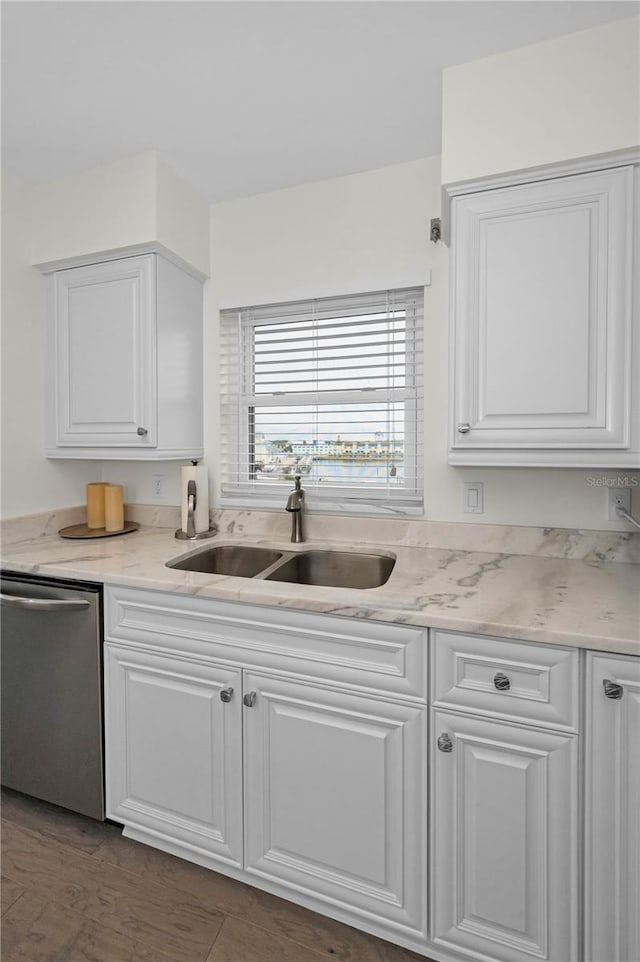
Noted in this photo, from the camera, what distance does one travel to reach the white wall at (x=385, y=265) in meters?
1.79

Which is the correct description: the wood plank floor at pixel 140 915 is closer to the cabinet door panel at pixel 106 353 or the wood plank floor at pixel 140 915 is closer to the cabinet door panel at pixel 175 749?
the cabinet door panel at pixel 175 749

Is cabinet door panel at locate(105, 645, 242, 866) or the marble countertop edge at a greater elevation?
the marble countertop edge

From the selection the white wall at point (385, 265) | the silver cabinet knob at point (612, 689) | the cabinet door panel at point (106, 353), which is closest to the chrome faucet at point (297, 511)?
the white wall at point (385, 265)

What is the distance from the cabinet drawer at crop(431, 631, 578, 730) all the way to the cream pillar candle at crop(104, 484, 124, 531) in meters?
1.65

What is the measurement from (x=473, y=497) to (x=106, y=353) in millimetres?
1616

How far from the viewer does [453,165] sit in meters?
1.47

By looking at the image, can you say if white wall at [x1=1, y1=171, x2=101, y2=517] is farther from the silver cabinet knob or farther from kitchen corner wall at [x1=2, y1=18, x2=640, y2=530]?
the silver cabinet knob

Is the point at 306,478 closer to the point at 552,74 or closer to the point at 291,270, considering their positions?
the point at 291,270

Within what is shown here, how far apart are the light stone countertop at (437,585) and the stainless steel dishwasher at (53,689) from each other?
9 centimetres

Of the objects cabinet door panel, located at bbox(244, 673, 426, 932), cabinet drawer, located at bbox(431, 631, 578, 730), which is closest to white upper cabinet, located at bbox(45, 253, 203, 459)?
cabinet door panel, located at bbox(244, 673, 426, 932)

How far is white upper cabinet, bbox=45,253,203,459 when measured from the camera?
201 centimetres

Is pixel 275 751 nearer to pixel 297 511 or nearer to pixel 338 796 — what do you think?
pixel 338 796

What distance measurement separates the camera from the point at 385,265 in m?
1.99

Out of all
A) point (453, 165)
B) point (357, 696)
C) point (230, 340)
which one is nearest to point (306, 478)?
point (230, 340)
